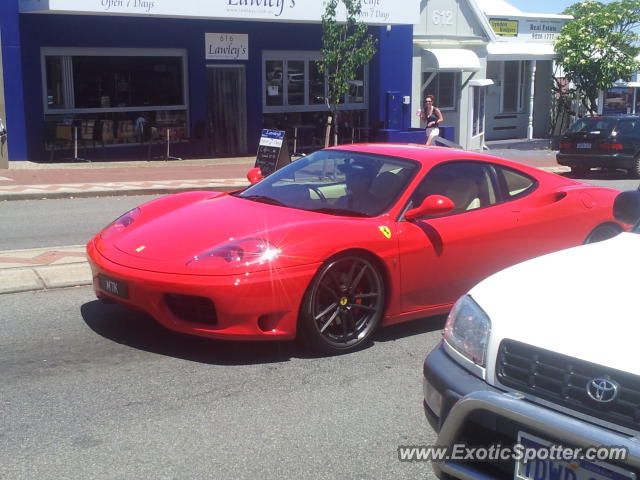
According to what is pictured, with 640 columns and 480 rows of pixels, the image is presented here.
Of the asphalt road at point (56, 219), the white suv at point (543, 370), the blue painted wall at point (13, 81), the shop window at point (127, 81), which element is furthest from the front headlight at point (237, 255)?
the shop window at point (127, 81)

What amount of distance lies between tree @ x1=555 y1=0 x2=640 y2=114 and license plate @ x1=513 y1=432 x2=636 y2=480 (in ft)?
85.6

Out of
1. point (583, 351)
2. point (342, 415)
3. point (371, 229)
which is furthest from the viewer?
point (371, 229)

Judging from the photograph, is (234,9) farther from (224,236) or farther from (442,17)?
(224,236)

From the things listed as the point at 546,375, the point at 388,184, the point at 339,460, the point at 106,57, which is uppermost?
the point at 106,57

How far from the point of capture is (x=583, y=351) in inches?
115

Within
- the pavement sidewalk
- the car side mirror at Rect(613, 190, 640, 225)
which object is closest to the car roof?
the car side mirror at Rect(613, 190, 640, 225)

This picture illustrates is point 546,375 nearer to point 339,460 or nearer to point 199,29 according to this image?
point 339,460

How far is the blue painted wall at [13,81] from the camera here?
17.4m

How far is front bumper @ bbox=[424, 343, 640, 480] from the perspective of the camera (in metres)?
2.78

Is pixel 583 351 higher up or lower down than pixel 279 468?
higher up

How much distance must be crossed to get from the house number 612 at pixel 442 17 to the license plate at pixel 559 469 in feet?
76.9

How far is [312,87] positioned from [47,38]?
7.63m

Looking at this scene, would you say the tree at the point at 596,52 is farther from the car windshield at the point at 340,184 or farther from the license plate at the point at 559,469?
the license plate at the point at 559,469

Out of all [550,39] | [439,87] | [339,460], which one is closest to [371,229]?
[339,460]
